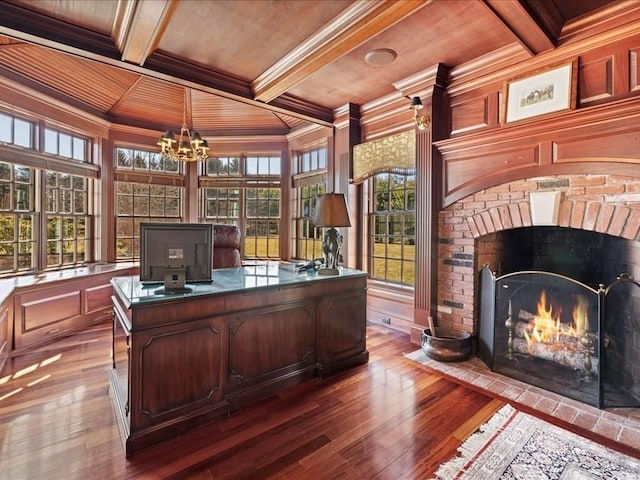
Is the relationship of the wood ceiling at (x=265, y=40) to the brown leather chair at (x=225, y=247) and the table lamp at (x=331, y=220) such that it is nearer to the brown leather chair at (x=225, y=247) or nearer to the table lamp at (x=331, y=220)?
the table lamp at (x=331, y=220)

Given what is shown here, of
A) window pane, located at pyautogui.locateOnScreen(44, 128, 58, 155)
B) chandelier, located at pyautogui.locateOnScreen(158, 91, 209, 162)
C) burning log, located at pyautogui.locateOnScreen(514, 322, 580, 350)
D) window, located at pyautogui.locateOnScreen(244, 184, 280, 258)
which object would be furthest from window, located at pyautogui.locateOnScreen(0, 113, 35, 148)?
burning log, located at pyautogui.locateOnScreen(514, 322, 580, 350)

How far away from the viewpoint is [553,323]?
2.74 metres

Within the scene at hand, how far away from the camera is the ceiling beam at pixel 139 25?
2.31 meters

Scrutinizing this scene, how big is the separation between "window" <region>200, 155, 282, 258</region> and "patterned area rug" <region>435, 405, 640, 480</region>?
4311 millimetres

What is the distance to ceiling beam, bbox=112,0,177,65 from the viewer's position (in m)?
2.31

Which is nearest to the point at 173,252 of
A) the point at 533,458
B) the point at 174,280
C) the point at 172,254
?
the point at 172,254

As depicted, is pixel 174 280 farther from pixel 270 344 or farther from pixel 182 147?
pixel 182 147

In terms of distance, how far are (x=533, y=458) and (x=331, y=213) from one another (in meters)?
2.18

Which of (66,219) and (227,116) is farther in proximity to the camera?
(227,116)

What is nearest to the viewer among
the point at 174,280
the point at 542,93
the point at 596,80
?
the point at 174,280

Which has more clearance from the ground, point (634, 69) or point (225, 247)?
point (634, 69)

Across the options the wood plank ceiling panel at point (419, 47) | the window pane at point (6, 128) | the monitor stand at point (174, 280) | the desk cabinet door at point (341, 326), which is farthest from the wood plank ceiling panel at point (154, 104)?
the desk cabinet door at point (341, 326)

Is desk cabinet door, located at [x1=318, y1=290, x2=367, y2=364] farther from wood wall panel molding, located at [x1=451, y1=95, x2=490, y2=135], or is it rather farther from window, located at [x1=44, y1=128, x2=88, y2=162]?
window, located at [x1=44, y1=128, x2=88, y2=162]

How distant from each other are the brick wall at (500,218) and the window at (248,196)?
3.14m
